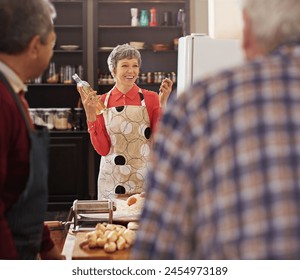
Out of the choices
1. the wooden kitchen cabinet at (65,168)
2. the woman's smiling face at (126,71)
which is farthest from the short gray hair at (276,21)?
the wooden kitchen cabinet at (65,168)

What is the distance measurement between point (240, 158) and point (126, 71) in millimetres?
2003

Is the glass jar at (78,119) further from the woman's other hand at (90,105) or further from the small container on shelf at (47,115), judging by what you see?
the woman's other hand at (90,105)

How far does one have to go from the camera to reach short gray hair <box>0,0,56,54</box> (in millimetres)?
1042

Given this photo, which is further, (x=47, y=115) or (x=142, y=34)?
(x=142, y=34)

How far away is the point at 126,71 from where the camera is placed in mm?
2672

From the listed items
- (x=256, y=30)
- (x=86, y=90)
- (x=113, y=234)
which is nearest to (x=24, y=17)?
(x=256, y=30)

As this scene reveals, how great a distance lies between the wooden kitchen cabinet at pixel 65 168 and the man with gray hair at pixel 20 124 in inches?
149

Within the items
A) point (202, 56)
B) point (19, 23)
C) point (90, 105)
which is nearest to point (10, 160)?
point (19, 23)

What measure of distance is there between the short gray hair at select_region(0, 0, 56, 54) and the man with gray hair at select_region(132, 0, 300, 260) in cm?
42

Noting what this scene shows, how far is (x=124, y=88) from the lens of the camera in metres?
2.74

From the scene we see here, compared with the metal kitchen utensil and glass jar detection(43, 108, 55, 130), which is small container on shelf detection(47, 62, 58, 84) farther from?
the metal kitchen utensil

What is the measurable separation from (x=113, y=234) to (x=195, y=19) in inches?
154

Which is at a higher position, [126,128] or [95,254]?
[126,128]

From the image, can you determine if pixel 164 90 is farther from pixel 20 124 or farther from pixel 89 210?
pixel 20 124
